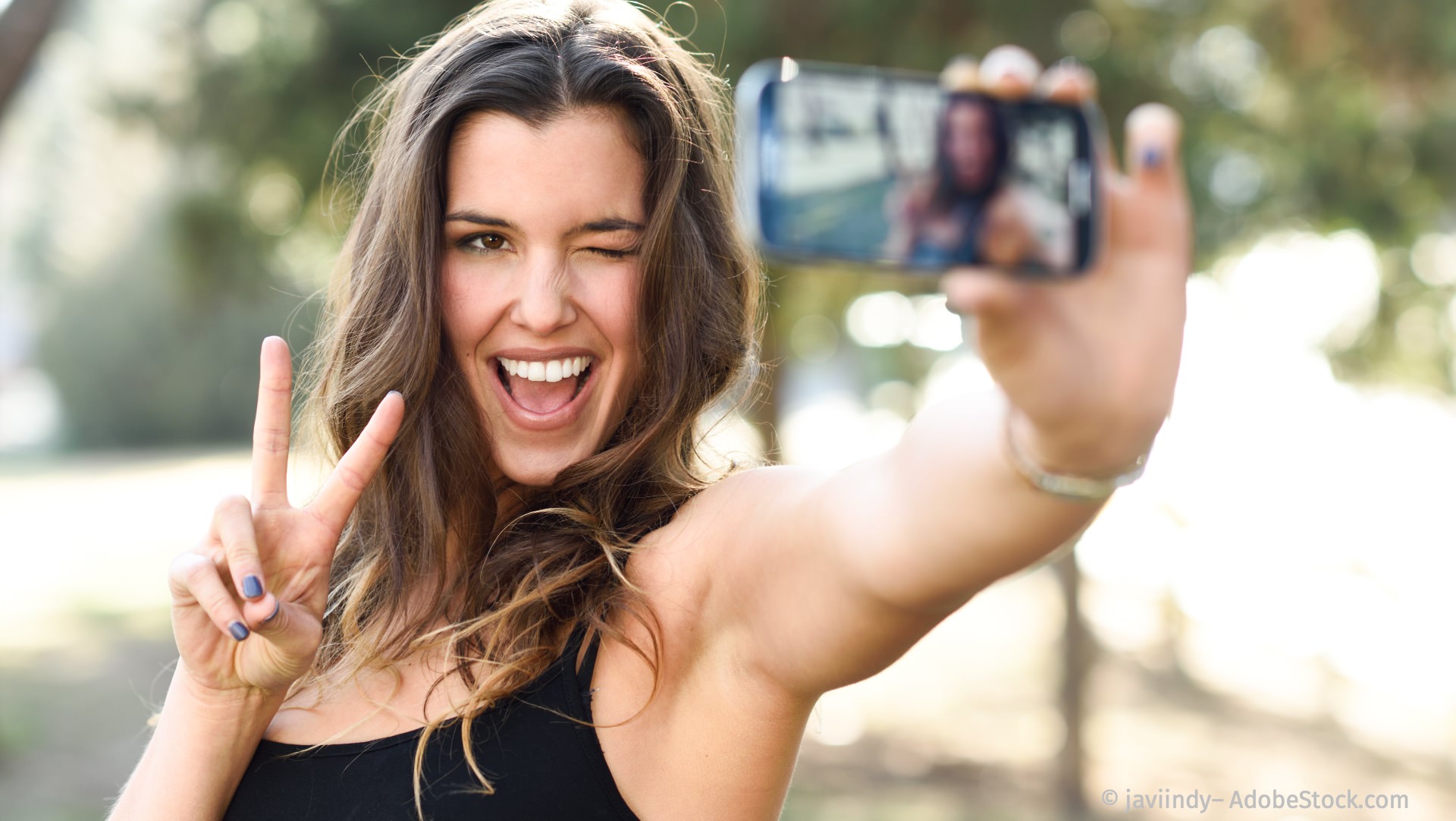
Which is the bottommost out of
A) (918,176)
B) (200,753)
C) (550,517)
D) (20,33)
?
(200,753)

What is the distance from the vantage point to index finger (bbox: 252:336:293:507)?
141 centimetres

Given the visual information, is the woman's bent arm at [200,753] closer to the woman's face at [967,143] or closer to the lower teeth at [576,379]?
the lower teeth at [576,379]

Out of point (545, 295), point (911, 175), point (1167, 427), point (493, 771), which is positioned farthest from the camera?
point (1167, 427)

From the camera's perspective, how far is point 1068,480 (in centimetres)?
83

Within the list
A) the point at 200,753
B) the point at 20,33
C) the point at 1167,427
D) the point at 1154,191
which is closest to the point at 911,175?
the point at 1154,191

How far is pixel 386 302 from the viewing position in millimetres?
1691

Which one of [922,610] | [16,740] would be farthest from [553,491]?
[16,740]

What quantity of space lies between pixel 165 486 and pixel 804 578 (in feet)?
61.9

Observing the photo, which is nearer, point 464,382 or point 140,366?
point 464,382

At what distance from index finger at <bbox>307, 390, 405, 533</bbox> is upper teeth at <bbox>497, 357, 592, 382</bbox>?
0.83 ft

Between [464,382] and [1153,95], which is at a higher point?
[1153,95]

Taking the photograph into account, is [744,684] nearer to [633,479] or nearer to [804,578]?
[804,578]

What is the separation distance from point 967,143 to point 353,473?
0.92 m

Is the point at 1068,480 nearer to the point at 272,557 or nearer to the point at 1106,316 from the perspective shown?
the point at 1106,316
